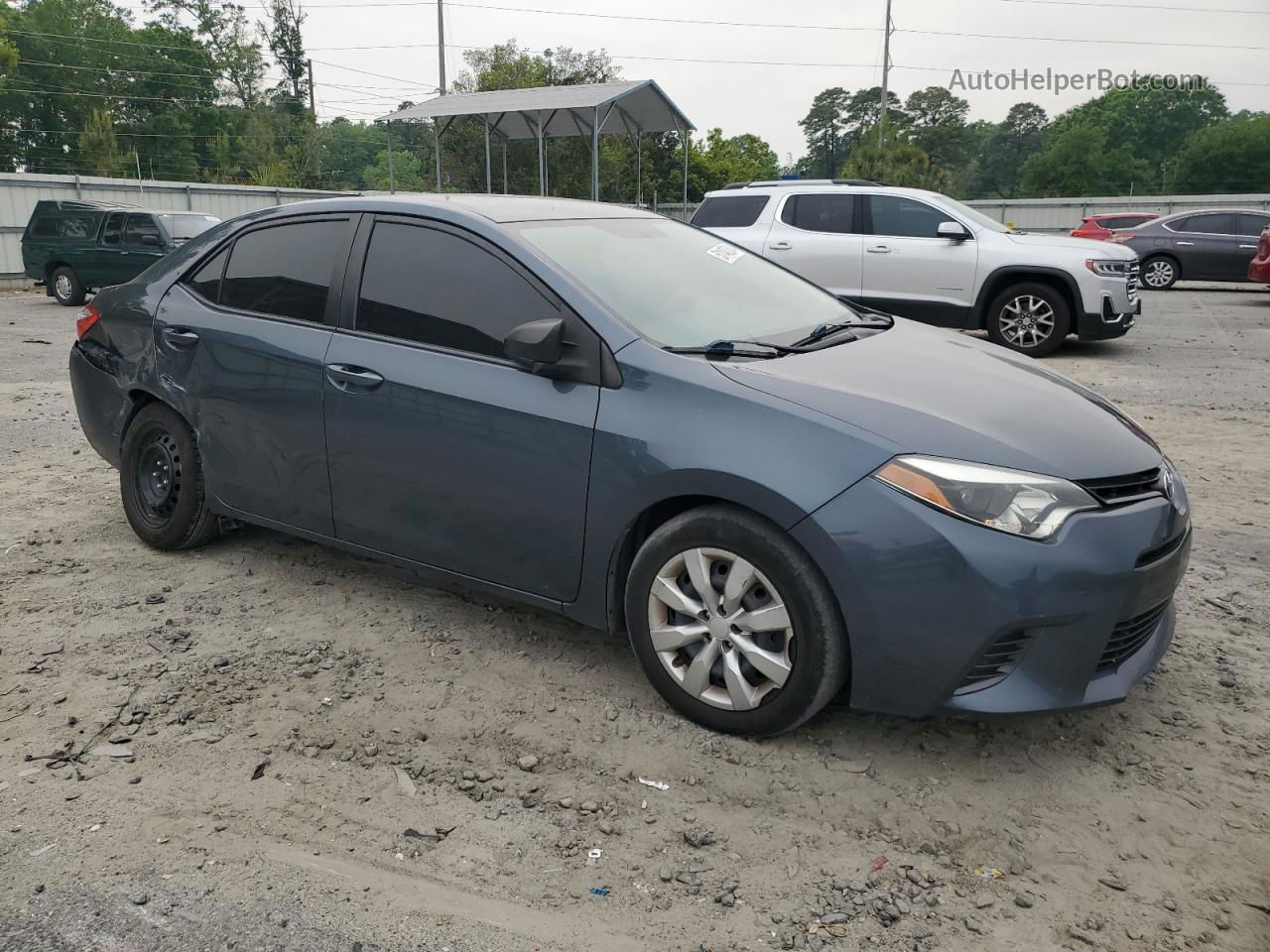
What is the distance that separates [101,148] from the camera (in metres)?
43.8

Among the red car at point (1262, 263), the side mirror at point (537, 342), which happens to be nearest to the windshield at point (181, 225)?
the side mirror at point (537, 342)

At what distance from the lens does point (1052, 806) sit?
282 cm

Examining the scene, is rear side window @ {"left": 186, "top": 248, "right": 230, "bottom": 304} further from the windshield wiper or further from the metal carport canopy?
the metal carport canopy

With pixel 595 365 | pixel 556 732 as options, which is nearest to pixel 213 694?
pixel 556 732

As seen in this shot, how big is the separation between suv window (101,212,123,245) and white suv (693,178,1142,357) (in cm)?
1134

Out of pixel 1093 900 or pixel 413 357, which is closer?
pixel 1093 900

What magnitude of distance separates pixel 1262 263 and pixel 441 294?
1659 centimetres

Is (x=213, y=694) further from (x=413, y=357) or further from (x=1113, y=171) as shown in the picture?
(x=1113, y=171)

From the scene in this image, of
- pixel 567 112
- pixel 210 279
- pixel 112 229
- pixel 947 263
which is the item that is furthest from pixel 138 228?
pixel 210 279

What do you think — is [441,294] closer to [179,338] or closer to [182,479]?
[179,338]

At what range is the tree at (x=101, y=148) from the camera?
43.7 meters

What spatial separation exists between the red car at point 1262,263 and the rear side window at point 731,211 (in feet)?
29.8

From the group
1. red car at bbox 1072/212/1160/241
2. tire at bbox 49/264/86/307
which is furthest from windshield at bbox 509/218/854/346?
red car at bbox 1072/212/1160/241

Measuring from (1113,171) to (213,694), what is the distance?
82350 mm
